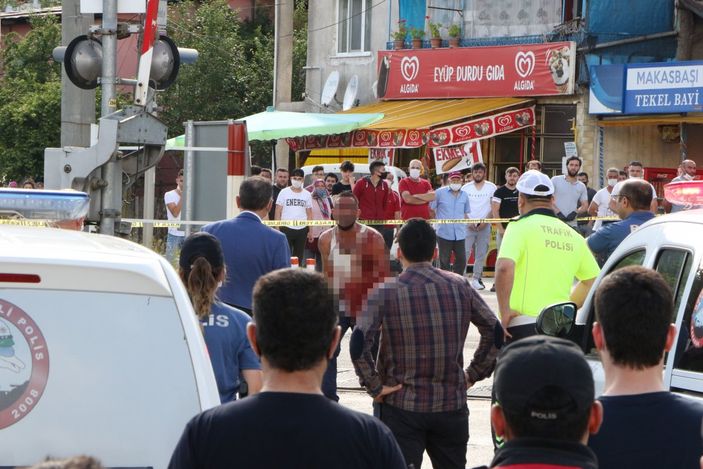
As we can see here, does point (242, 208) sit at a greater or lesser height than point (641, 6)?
lesser

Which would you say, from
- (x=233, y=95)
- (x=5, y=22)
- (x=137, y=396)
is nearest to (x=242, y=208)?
(x=137, y=396)

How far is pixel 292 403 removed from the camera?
10.3 feet

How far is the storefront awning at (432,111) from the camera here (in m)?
25.4

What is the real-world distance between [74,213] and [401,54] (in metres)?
22.8

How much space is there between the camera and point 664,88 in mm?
22688

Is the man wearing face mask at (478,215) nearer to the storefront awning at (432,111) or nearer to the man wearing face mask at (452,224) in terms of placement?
the man wearing face mask at (452,224)

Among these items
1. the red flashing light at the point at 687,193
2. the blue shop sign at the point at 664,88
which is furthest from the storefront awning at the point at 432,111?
the red flashing light at the point at 687,193

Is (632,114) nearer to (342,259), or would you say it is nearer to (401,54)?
(401,54)

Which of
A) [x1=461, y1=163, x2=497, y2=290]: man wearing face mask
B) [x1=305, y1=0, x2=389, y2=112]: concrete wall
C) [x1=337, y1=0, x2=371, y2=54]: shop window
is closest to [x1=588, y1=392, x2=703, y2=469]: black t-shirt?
[x1=461, y1=163, x2=497, y2=290]: man wearing face mask

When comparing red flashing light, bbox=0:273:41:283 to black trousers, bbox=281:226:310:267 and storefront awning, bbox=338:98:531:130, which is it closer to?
black trousers, bbox=281:226:310:267

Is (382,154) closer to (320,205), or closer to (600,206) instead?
(320,205)

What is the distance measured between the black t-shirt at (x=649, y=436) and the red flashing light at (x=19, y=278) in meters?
1.61

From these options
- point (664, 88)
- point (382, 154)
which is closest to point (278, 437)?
point (664, 88)

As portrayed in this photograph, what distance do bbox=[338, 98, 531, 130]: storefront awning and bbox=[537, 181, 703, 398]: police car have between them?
1920 centimetres
